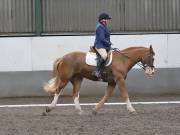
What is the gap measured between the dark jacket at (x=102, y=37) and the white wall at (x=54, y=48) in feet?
15.5

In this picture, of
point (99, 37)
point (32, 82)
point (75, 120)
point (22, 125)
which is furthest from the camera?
point (32, 82)

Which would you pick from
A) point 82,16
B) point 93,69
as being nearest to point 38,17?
point 82,16

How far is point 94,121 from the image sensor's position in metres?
13.6

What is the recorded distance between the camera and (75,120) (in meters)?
13.8

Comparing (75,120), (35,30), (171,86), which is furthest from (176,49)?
(75,120)

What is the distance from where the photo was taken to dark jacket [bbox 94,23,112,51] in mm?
14805

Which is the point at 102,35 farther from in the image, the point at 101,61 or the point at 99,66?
the point at 99,66

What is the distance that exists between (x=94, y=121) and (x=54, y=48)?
21.1 ft

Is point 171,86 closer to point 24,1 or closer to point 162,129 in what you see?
point 24,1

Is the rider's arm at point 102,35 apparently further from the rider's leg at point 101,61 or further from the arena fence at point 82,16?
the arena fence at point 82,16

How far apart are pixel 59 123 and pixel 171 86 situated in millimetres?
7288

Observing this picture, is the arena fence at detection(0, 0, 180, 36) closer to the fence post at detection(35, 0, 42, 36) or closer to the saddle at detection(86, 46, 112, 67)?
the fence post at detection(35, 0, 42, 36)

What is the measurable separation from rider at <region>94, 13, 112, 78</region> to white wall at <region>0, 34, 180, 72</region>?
4.71 m

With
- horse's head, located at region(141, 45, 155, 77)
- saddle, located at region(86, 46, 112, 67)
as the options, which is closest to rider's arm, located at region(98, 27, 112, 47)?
saddle, located at region(86, 46, 112, 67)
